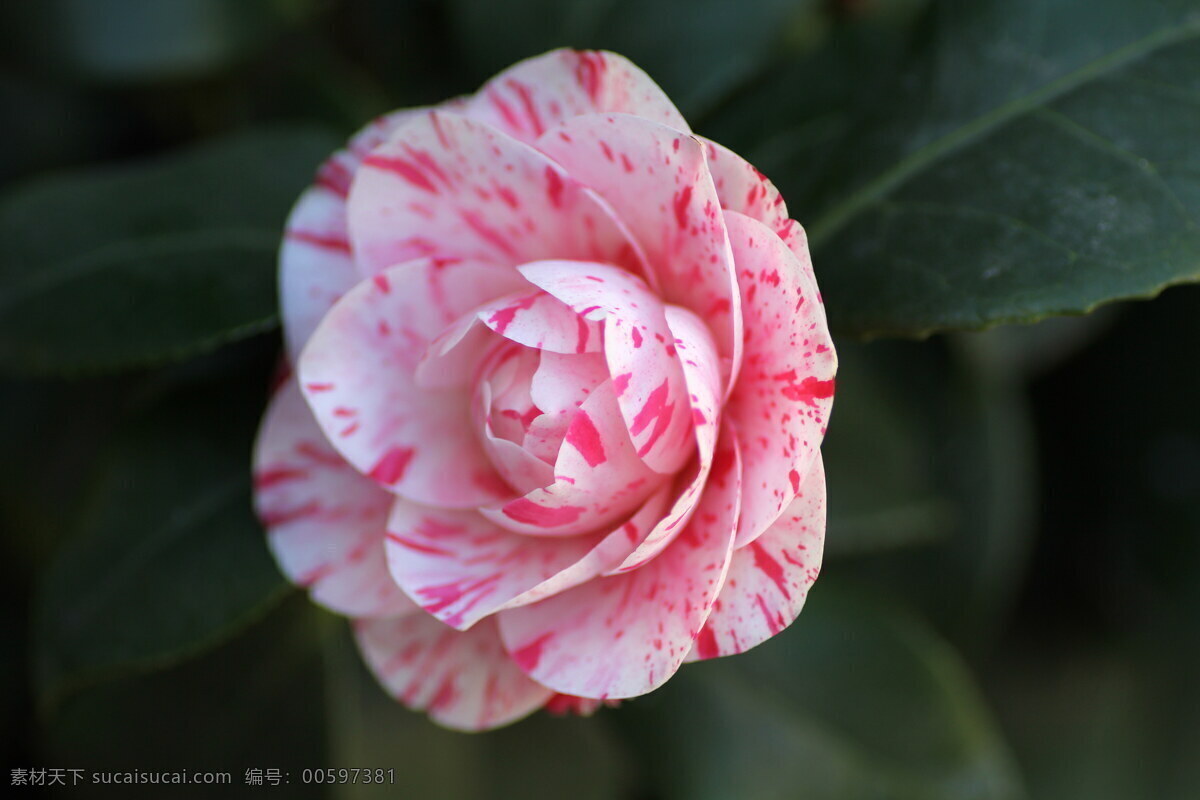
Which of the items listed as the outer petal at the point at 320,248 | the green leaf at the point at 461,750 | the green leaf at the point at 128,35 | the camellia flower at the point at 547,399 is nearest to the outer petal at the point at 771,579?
the camellia flower at the point at 547,399

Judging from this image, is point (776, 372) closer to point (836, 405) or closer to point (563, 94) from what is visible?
point (563, 94)

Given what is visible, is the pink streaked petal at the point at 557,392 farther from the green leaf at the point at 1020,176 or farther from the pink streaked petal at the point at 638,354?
the green leaf at the point at 1020,176

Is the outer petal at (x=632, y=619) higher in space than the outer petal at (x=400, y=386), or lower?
lower

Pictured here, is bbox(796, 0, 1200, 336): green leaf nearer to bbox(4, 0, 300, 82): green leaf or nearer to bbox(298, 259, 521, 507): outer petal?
bbox(298, 259, 521, 507): outer petal

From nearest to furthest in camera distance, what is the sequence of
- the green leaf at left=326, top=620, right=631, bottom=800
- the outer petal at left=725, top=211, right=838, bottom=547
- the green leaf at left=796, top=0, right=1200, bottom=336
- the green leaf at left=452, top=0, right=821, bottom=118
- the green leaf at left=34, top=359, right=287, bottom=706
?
the outer petal at left=725, top=211, right=838, bottom=547, the green leaf at left=796, top=0, right=1200, bottom=336, the green leaf at left=34, top=359, right=287, bottom=706, the green leaf at left=452, top=0, right=821, bottom=118, the green leaf at left=326, top=620, right=631, bottom=800

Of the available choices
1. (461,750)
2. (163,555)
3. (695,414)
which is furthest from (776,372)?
(461,750)

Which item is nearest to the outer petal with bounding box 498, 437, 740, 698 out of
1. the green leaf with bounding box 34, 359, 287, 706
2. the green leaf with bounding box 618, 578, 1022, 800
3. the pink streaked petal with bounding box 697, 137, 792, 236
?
the pink streaked petal with bounding box 697, 137, 792, 236
